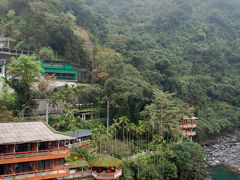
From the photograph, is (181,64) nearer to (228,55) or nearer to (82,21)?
(228,55)

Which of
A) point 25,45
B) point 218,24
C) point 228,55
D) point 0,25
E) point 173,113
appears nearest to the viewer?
point 173,113

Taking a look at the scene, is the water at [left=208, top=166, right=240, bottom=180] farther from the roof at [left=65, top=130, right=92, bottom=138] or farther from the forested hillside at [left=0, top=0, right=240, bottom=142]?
the roof at [left=65, top=130, right=92, bottom=138]

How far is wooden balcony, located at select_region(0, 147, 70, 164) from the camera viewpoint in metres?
20.5

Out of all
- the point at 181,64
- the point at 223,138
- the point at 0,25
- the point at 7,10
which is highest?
the point at 7,10

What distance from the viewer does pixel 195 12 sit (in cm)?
10888

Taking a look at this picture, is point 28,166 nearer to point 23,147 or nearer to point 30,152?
point 30,152

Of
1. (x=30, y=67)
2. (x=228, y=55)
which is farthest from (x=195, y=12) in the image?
(x=30, y=67)

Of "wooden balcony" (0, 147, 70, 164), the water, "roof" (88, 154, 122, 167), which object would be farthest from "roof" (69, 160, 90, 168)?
the water

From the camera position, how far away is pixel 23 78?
125 ft

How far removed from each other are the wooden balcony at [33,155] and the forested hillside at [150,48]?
779 inches

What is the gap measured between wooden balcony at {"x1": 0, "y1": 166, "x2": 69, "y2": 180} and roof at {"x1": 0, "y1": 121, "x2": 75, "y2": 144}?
2.54 m

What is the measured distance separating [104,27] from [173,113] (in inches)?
1770

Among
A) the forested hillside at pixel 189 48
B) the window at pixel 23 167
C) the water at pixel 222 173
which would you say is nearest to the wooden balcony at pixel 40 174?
the window at pixel 23 167

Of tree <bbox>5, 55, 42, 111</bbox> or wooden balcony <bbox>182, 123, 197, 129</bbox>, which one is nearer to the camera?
tree <bbox>5, 55, 42, 111</bbox>
